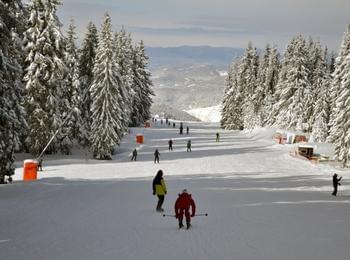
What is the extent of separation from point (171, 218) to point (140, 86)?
64443 mm

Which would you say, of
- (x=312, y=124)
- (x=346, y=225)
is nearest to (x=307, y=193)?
(x=346, y=225)

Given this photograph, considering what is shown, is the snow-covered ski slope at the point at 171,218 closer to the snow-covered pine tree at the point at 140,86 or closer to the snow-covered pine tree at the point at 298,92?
the snow-covered pine tree at the point at 298,92

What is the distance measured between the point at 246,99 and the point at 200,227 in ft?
250

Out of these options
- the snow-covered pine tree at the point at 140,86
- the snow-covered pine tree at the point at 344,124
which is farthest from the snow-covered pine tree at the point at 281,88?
the snow-covered pine tree at the point at 344,124

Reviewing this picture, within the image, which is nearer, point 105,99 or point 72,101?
point 105,99

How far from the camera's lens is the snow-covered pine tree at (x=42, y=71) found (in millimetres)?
40688

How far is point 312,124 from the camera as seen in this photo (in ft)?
236

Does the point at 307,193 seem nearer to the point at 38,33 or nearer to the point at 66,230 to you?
the point at 66,230

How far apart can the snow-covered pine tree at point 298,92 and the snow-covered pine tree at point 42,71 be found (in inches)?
1684

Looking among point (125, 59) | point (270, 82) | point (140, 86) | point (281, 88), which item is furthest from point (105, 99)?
point (270, 82)

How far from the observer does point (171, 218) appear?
707 inches

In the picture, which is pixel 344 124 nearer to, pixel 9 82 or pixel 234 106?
pixel 9 82

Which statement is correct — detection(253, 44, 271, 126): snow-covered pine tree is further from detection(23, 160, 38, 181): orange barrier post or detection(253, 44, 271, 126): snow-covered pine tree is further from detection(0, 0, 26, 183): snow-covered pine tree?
detection(0, 0, 26, 183): snow-covered pine tree

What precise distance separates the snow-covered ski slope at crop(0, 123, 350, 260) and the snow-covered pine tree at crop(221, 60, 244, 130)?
186 ft
